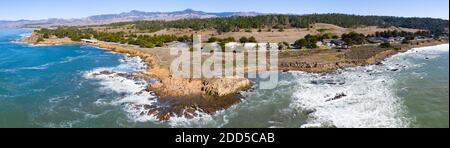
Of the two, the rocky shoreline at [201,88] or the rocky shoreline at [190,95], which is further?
the rocky shoreline at [201,88]

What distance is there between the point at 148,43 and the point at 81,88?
39214 mm

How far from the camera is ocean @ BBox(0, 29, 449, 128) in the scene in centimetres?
3027

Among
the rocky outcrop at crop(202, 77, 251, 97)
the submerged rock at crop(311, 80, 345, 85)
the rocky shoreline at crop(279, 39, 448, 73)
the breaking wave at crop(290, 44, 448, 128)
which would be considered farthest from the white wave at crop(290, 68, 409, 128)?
the rocky shoreline at crop(279, 39, 448, 73)

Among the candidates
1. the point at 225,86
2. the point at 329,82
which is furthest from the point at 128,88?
the point at 329,82

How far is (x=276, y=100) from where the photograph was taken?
35531mm

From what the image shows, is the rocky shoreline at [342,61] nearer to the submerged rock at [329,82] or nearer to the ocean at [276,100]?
the ocean at [276,100]

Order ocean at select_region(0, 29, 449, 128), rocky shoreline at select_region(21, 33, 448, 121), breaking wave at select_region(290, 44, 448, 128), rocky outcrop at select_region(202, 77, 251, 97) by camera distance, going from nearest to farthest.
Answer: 1. breaking wave at select_region(290, 44, 448, 128)
2. ocean at select_region(0, 29, 449, 128)
3. rocky shoreline at select_region(21, 33, 448, 121)
4. rocky outcrop at select_region(202, 77, 251, 97)

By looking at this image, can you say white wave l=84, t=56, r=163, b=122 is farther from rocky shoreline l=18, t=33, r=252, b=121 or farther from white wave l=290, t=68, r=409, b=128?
white wave l=290, t=68, r=409, b=128

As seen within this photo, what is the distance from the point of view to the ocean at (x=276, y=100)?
30.3 meters

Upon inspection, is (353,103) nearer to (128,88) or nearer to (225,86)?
(225,86)

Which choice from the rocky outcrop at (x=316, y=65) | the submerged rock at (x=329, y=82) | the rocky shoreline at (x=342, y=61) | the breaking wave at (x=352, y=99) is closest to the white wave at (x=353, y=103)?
the breaking wave at (x=352, y=99)
